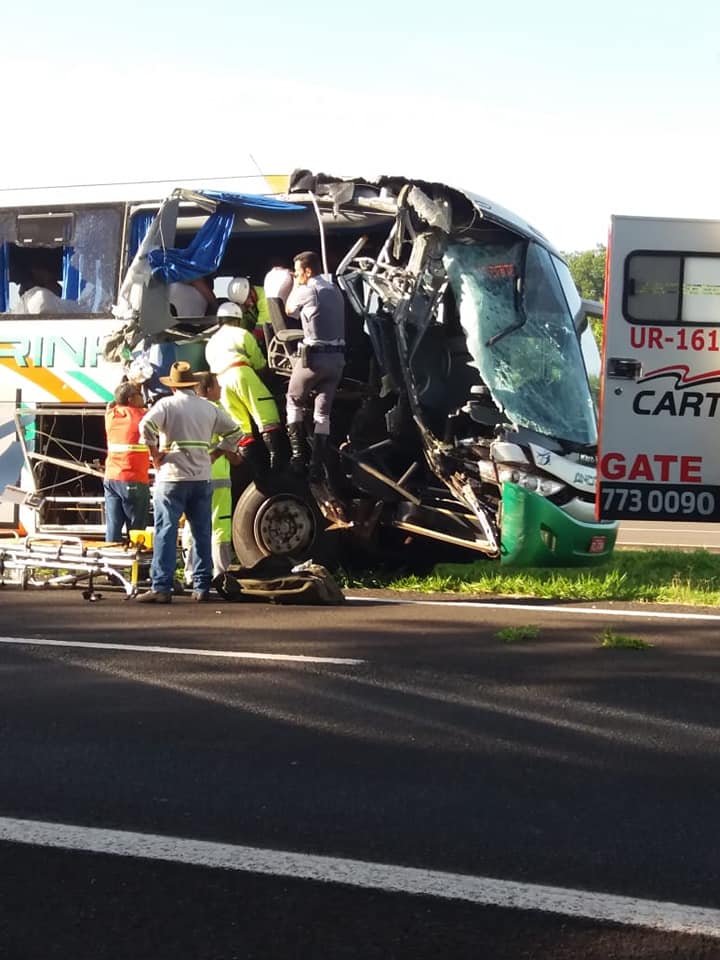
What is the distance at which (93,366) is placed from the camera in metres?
13.5

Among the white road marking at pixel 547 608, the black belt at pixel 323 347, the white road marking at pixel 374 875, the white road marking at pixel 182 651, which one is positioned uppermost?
the black belt at pixel 323 347

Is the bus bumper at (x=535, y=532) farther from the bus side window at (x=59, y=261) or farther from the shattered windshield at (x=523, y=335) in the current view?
the bus side window at (x=59, y=261)

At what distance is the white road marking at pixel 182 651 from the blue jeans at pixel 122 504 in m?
3.56

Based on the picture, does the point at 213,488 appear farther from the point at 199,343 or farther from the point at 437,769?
the point at 437,769

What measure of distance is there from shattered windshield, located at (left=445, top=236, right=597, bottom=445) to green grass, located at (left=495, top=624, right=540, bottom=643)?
3144 millimetres

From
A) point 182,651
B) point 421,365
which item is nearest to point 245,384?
point 421,365

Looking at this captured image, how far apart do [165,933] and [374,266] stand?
368 inches

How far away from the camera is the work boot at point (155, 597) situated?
11.1 meters

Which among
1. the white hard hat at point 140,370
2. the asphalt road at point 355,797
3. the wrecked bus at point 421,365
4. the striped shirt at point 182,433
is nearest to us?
the asphalt road at point 355,797

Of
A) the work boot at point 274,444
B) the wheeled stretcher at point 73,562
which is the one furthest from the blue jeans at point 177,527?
the work boot at point 274,444

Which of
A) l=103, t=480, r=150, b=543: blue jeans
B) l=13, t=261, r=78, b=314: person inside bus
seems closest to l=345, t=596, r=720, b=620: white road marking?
l=103, t=480, r=150, b=543: blue jeans

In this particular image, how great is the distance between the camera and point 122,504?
1258 cm

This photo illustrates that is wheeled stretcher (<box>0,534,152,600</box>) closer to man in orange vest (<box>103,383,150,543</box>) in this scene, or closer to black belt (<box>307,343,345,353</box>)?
man in orange vest (<box>103,383,150,543</box>)

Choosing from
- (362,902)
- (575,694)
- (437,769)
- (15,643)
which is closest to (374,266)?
(15,643)
